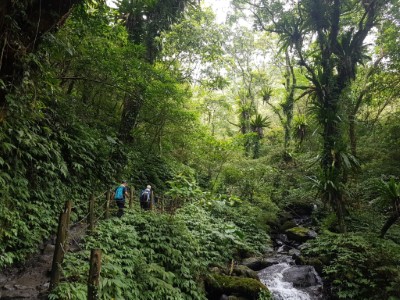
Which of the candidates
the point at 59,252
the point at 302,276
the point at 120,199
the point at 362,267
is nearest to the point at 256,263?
the point at 302,276

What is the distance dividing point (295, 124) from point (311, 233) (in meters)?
7.95

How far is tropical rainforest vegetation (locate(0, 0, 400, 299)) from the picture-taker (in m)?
5.71

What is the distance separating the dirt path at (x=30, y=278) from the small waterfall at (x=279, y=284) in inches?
226

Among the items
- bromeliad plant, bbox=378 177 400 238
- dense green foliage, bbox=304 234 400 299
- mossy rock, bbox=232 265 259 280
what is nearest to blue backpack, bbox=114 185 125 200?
mossy rock, bbox=232 265 259 280

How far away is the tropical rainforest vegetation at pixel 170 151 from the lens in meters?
5.71

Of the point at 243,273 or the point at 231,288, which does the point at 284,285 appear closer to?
the point at 243,273

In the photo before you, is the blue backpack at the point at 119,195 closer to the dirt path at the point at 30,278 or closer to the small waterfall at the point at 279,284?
the dirt path at the point at 30,278

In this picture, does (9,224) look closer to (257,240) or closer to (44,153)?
(44,153)

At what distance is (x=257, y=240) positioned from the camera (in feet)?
38.5

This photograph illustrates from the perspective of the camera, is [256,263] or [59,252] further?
[256,263]

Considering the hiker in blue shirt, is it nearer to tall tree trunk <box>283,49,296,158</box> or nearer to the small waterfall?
the small waterfall

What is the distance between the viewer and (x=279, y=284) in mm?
8867

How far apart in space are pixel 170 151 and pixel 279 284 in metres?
9.16

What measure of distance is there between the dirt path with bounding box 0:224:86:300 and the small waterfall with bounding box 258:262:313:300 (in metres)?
5.73
